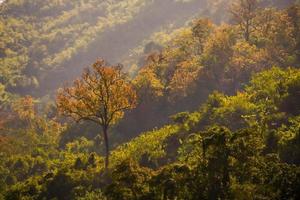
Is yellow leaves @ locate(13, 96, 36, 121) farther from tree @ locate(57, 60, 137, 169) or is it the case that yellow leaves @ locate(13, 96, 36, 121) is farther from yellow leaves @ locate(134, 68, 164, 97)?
tree @ locate(57, 60, 137, 169)

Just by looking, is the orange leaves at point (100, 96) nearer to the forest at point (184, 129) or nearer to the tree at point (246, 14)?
the forest at point (184, 129)

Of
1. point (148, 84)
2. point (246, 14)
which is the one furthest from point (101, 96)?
point (246, 14)

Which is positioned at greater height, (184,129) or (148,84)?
(148,84)

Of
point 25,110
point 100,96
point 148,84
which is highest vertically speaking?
point 25,110

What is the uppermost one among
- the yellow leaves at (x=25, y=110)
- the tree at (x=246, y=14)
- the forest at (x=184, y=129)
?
the tree at (x=246, y=14)

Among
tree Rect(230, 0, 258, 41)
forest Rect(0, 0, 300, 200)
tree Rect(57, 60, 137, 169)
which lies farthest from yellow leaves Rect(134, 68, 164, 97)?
tree Rect(57, 60, 137, 169)

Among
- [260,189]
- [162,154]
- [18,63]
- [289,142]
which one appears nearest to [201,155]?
[260,189]

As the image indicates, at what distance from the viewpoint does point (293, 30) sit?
74.1m

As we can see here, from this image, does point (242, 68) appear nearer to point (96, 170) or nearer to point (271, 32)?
point (271, 32)

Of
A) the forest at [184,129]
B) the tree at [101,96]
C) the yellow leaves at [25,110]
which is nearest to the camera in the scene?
the forest at [184,129]

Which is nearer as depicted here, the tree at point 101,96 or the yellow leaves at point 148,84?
the tree at point 101,96

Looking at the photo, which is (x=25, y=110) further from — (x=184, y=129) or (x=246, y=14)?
(x=184, y=129)

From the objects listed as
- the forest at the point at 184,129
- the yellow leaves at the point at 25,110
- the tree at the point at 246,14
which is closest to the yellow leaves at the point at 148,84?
the forest at the point at 184,129

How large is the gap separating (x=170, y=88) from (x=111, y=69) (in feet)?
97.5
